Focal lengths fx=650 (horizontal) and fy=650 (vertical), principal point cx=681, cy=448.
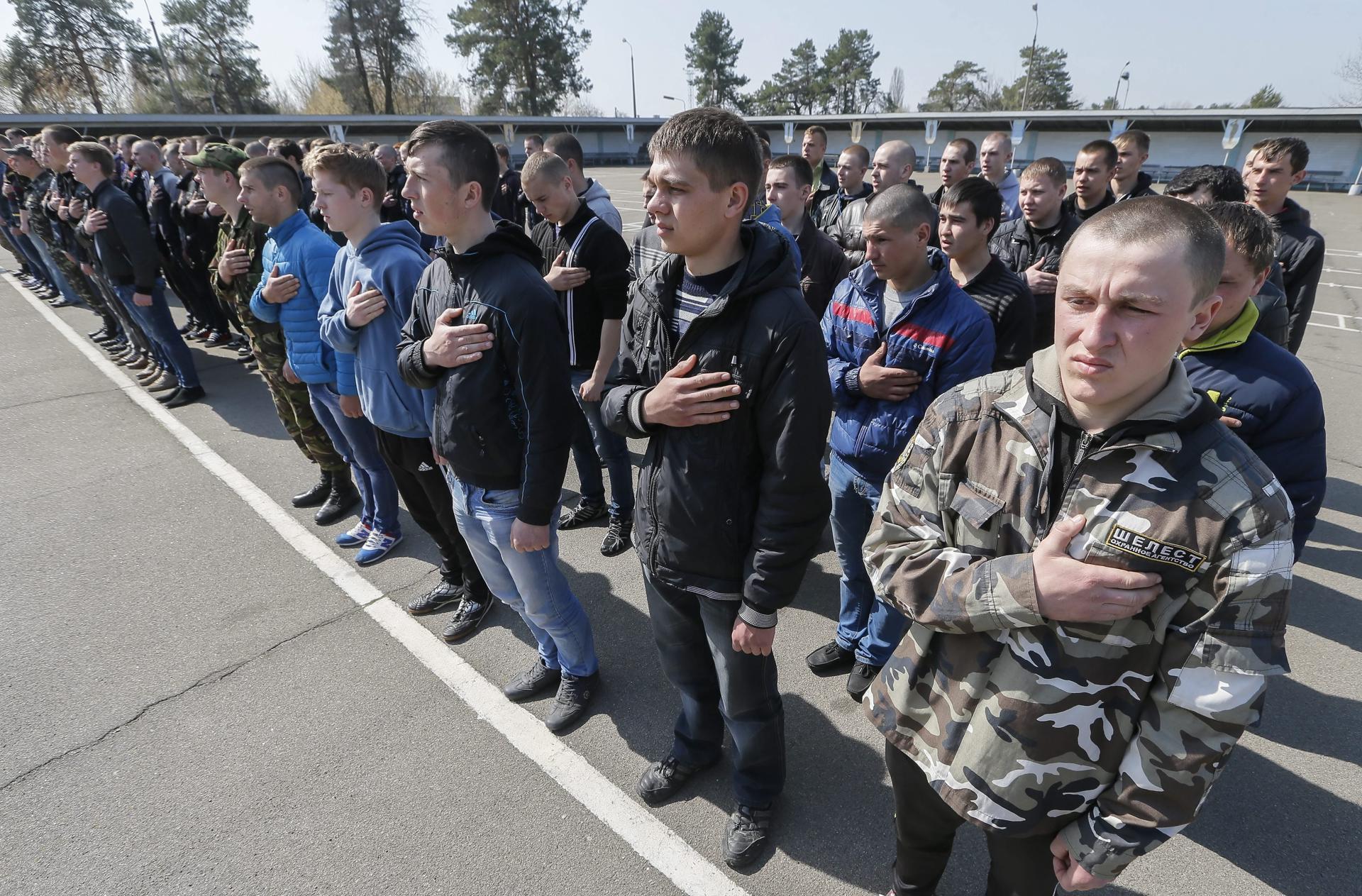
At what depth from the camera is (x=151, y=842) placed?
242 centimetres

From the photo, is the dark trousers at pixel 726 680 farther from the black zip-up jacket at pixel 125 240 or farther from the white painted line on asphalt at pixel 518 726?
the black zip-up jacket at pixel 125 240

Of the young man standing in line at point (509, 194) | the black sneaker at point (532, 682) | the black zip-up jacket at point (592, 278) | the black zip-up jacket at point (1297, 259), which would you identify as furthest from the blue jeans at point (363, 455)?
the black zip-up jacket at point (1297, 259)

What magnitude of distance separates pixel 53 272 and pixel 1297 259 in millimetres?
14804

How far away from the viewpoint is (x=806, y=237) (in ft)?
14.4

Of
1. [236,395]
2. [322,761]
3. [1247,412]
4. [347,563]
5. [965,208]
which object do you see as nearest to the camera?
[1247,412]

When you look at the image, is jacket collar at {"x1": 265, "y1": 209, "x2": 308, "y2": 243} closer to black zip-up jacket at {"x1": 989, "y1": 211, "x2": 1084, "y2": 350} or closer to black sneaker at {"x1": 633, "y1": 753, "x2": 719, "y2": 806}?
black sneaker at {"x1": 633, "y1": 753, "x2": 719, "y2": 806}

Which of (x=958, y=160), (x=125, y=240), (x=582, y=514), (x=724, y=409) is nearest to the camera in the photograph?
(x=724, y=409)

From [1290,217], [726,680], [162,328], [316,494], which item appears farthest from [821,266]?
[162,328]

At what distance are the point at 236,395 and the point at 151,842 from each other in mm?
5518

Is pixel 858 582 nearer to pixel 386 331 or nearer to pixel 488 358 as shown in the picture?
pixel 488 358

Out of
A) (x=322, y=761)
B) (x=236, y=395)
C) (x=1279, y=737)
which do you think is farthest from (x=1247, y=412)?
(x=236, y=395)

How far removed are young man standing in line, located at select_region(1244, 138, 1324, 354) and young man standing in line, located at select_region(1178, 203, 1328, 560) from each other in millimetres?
2139

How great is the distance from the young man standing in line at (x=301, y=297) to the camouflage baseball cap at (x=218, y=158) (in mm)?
738

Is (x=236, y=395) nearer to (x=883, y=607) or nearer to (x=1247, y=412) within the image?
(x=883, y=607)
